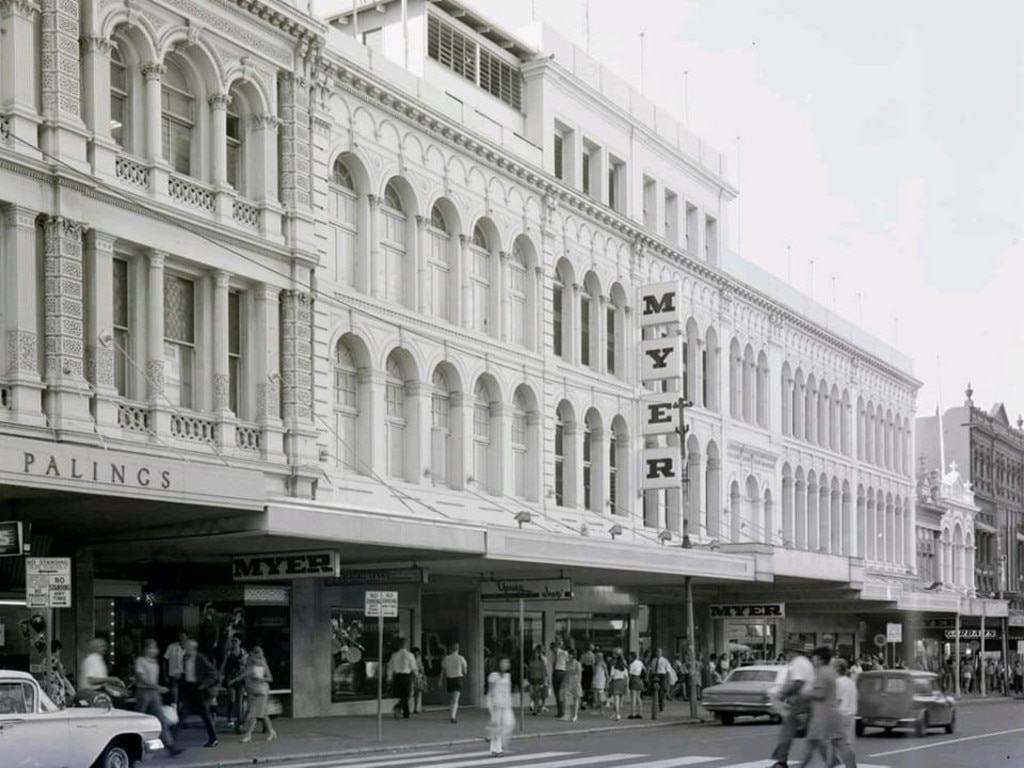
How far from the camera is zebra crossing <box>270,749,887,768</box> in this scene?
21.8 m

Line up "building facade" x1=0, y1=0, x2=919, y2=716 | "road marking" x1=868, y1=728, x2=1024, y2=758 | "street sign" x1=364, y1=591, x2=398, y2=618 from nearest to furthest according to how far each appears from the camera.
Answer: "road marking" x1=868, y1=728, x2=1024, y2=758 → "building facade" x1=0, y1=0, x2=919, y2=716 → "street sign" x1=364, y1=591, x2=398, y2=618

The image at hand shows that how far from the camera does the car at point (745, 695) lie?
33438mm

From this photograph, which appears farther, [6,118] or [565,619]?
[565,619]

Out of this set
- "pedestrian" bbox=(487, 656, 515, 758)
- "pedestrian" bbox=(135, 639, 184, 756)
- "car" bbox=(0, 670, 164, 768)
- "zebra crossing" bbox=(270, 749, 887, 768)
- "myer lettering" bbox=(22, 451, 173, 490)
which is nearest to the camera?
"car" bbox=(0, 670, 164, 768)

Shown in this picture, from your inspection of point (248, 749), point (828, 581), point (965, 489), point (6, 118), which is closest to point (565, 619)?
point (828, 581)

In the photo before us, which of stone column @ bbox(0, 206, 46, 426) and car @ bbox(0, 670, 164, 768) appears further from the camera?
stone column @ bbox(0, 206, 46, 426)

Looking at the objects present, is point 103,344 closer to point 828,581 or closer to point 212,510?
point 212,510

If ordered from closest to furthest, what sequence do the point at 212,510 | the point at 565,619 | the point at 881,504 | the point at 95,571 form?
the point at 212,510 < the point at 95,571 < the point at 565,619 < the point at 881,504

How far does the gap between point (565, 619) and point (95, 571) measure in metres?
18.0

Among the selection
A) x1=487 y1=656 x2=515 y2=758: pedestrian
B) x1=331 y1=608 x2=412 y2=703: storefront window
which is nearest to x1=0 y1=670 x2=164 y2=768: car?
x1=487 y1=656 x2=515 y2=758: pedestrian

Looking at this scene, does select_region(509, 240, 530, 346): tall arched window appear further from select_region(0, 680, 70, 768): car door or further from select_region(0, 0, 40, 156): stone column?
select_region(0, 680, 70, 768): car door

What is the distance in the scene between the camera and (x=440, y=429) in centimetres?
3631

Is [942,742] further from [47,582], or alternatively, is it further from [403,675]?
[47,582]

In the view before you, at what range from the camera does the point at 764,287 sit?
2163 inches
